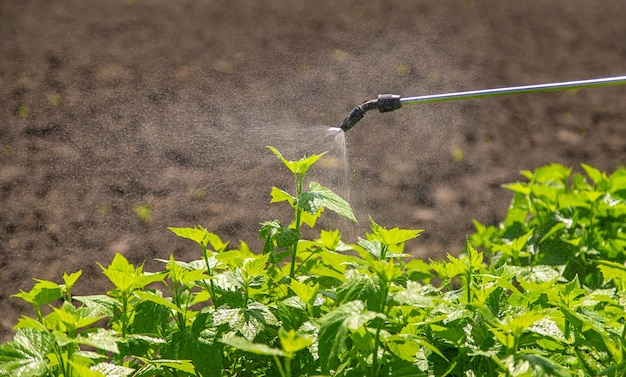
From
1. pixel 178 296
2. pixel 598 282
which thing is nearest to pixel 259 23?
pixel 598 282

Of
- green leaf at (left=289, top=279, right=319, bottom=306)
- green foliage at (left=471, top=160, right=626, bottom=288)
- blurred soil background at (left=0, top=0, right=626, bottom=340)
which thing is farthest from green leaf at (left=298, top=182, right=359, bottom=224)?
blurred soil background at (left=0, top=0, right=626, bottom=340)

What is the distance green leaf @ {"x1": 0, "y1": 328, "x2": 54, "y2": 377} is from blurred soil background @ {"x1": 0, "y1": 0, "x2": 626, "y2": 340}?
1410mm

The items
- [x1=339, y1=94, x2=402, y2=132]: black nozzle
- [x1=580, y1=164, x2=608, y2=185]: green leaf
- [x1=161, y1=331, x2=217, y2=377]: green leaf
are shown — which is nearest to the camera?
[x1=161, y1=331, x2=217, y2=377]: green leaf

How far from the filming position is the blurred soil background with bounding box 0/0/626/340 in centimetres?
345

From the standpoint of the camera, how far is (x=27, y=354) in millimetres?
1355

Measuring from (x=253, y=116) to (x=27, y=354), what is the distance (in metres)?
2.19

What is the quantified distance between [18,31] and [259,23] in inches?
63.2

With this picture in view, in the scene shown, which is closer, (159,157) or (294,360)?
(294,360)

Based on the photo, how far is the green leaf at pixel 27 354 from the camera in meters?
1.32

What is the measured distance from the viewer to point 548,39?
19.0 feet

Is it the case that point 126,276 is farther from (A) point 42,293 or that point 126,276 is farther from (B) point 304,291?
(B) point 304,291

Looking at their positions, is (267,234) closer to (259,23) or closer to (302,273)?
(302,273)

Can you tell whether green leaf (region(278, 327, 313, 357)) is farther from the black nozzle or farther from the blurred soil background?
the blurred soil background

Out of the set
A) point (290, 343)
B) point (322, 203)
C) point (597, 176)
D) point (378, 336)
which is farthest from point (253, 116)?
point (290, 343)
